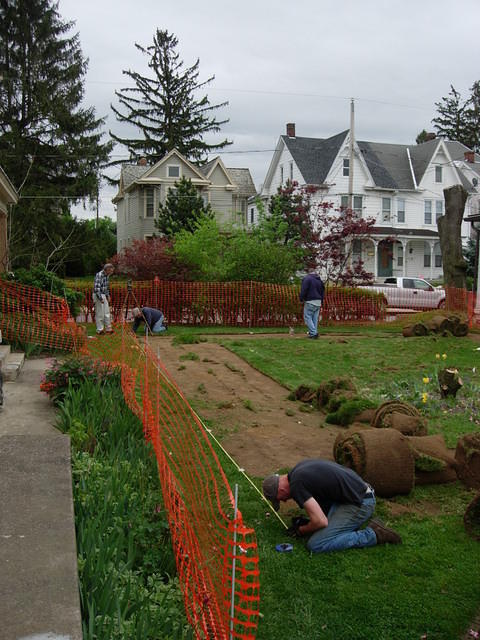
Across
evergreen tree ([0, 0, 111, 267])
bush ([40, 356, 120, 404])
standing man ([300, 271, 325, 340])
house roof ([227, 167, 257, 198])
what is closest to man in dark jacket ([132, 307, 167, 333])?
standing man ([300, 271, 325, 340])

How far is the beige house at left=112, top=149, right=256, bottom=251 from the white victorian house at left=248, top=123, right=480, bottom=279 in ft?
7.61

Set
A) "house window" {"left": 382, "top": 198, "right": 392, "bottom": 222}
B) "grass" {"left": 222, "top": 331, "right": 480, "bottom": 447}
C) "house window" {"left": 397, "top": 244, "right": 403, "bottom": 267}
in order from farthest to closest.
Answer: "house window" {"left": 397, "top": 244, "right": 403, "bottom": 267} < "house window" {"left": 382, "top": 198, "right": 392, "bottom": 222} < "grass" {"left": 222, "top": 331, "right": 480, "bottom": 447}

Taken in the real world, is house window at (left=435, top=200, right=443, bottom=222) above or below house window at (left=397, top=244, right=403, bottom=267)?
above

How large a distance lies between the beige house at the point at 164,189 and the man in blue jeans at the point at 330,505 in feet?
115

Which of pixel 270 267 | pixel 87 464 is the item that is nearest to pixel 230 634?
pixel 87 464

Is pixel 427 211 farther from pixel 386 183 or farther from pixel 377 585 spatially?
pixel 377 585

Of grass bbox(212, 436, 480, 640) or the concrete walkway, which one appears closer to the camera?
the concrete walkway

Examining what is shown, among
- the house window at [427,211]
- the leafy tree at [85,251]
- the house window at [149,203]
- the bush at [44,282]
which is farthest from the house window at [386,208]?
the bush at [44,282]

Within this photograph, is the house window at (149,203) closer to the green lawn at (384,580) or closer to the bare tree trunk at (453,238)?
the bare tree trunk at (453,238)

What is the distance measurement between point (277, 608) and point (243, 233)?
18899 mm

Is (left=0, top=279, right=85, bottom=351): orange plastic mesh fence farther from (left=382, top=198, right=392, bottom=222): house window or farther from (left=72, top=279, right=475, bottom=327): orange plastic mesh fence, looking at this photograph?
(left=382, top=198, right=392, bottom=222): house window

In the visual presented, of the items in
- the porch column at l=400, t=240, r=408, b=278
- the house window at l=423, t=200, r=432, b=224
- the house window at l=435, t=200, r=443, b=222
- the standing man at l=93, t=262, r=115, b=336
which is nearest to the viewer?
the standing man at l=93, t=262, r=115, b=336

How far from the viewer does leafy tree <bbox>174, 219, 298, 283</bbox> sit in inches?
840

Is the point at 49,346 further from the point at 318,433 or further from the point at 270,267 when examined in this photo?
the point at 270,267
